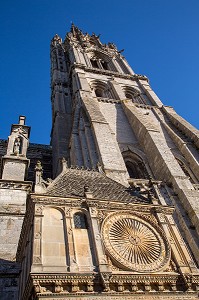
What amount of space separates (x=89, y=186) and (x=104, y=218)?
2493 mm

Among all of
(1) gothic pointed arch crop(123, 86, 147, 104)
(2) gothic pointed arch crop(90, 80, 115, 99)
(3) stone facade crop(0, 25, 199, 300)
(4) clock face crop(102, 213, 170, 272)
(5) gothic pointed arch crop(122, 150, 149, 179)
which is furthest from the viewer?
(2) gothic pointed arch crop(90, 80, 115, 99)

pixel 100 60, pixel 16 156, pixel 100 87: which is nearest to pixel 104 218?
pixel 16 156

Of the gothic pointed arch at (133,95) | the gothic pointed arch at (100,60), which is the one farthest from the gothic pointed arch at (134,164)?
the gothic pointed arch at (100,60)

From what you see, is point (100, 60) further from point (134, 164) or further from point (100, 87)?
point (134, 164)

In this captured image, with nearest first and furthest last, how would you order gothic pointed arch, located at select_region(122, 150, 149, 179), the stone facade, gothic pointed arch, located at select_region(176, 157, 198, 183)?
the stone facade, gothic pointed arch, located at select_region(176, 157, 198, 183), gothic pointed arch, located at select_region(122, 150, 149, 179)

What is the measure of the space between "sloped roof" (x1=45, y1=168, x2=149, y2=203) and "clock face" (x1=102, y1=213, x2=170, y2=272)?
1.05 metres

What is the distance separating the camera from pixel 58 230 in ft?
25.2

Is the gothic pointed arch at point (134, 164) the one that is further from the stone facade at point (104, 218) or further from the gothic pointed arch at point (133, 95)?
the gothic pointed arch at point (133, 95)

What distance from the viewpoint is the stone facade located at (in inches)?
271

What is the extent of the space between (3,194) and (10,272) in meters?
3.50

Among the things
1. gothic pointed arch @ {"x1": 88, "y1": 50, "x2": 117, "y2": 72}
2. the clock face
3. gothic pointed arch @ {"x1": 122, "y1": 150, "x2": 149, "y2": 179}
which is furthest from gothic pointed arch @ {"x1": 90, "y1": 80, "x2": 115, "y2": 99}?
the clock face

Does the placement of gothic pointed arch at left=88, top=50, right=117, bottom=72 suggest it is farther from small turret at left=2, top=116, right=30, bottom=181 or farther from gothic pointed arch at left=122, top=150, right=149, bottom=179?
small turret at left=2, top=116, right=30, bottom=181

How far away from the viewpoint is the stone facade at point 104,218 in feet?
22.6

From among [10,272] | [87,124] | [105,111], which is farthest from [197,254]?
[105,111]
